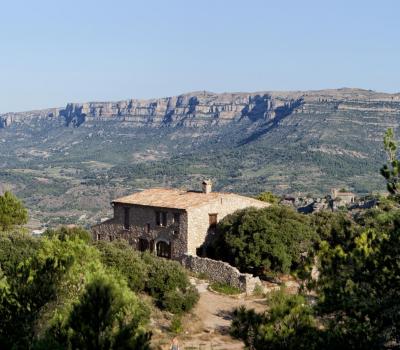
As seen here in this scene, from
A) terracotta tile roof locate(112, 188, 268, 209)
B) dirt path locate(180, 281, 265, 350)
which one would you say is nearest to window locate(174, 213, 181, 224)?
terracotta tile roof locate(112, 188, 268, 209)

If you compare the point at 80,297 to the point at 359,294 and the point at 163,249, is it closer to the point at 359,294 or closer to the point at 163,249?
the point at 359,294

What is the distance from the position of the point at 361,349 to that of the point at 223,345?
45.6 ft

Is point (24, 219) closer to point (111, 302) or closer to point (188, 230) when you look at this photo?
point (188, 230)

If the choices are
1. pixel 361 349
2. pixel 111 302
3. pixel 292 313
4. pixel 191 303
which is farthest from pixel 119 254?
pixel 361 349

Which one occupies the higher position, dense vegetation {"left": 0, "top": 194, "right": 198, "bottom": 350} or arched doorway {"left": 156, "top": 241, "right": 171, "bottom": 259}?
dense vegetation {"left": 0, "top": 194, "right": 198, "bottom": 350}

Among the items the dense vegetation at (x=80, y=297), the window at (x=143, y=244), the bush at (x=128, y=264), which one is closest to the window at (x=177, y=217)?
the window at (x=143, y=244)

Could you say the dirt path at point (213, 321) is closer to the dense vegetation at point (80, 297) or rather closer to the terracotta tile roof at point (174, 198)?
the dense vegetation at point (80, 297)

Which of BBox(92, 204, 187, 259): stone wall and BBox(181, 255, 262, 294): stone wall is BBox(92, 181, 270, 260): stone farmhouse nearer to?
BBox(92, 204, 187, 259): stone wall

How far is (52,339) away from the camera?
57.5 feet

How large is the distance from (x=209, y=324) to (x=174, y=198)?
50.8 feet

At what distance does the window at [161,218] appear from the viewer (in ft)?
141

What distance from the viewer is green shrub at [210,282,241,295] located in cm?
3631

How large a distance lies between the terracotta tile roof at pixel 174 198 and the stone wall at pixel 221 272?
3.83m

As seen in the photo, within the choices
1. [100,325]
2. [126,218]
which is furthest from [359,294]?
[126,218]
